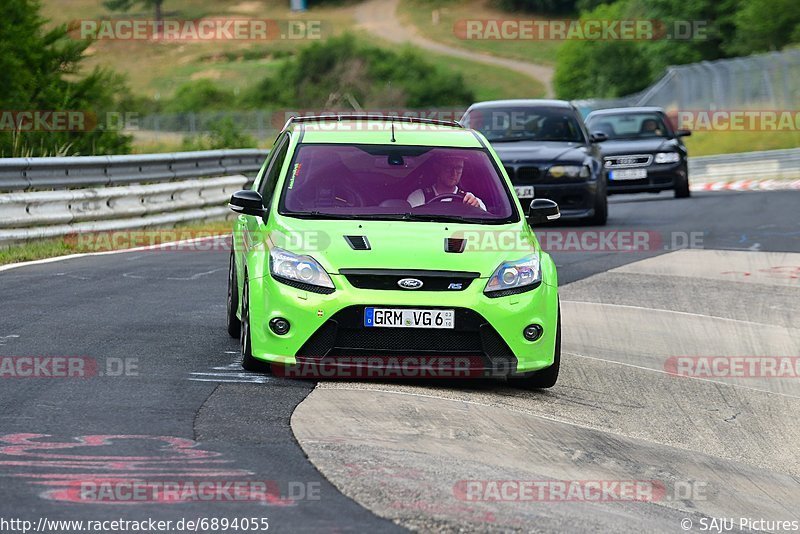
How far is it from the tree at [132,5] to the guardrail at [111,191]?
123504 mm

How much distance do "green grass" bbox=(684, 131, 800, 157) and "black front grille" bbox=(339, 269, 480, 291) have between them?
39.1m

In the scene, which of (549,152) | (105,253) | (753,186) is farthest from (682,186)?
(105,253)

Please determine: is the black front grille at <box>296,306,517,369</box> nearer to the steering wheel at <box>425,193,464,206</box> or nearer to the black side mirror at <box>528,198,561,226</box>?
the steering wheel at <box>425,193,464,206</box>

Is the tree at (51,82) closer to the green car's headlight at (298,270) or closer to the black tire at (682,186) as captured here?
the black tire at (682,186)

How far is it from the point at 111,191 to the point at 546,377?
34.5 feet

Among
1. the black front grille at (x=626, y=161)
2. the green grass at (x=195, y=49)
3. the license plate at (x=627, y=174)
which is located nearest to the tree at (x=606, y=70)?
the green grass at (x=195, y=49)

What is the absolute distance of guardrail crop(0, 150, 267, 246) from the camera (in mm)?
16484

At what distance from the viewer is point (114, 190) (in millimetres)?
18438

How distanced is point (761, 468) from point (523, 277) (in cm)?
168

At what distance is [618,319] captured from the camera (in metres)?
12.4

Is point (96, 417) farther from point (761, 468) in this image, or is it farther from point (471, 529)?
point (761, 468)

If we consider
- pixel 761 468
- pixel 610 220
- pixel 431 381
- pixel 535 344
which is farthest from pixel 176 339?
pixel 610 220

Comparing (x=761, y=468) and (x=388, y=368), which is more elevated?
(x=388, y=368)

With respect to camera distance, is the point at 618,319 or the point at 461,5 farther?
the point at 461,5
